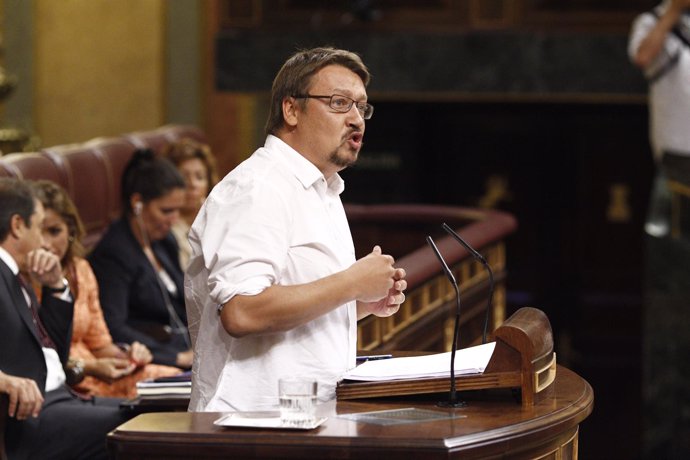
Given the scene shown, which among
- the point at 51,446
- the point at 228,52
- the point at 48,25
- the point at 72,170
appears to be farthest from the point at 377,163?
the point at 51,446

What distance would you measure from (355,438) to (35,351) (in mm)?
1590

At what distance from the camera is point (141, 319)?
16.9 feet

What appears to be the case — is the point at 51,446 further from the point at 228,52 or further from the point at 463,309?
the point at 228,52

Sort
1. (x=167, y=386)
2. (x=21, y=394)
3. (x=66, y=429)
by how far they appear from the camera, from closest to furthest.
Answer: (x=21, y=394) → (x=167, y=386) → (x=66, y=429)

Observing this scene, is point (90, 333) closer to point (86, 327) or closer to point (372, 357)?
point (86, 327)

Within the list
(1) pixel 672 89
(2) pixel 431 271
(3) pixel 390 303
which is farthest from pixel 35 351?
(1) pixel 672 89

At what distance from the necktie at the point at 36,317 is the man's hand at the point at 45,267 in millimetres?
39

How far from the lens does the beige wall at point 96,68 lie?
956 cm

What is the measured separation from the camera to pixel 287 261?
269 cm

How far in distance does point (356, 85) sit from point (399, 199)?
19.9ft

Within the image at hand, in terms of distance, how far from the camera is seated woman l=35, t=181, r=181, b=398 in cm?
432

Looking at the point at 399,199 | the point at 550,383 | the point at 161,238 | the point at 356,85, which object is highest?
the point at 356,85

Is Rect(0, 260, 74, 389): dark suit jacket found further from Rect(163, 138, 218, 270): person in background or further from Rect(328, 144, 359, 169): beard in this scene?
Rect(163, 138, 218, 270): person in background

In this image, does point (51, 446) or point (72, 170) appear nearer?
point (51, 446)
